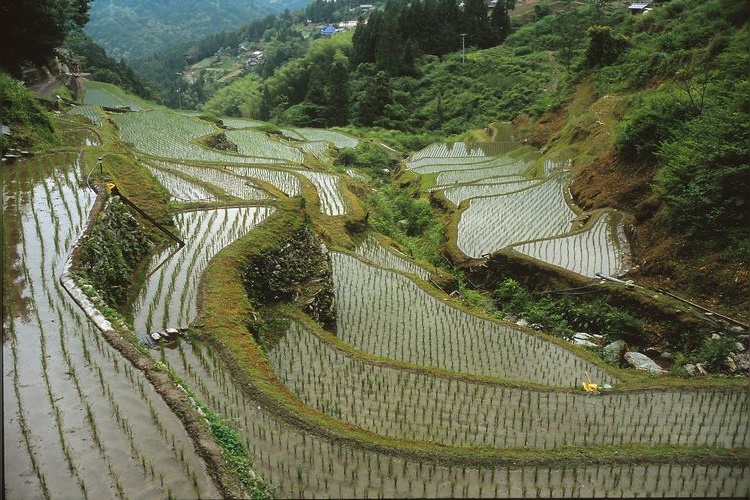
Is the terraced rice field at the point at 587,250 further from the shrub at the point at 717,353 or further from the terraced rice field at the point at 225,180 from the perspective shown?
the terraced rice field at the point at 225,180

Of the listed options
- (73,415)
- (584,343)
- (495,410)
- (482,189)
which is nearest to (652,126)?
(482,189)

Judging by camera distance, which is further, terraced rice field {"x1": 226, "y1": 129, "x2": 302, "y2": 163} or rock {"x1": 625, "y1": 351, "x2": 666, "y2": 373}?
terraced rice field {"x1": 226, "y1": 129, "x2": 302, "y2": 163}

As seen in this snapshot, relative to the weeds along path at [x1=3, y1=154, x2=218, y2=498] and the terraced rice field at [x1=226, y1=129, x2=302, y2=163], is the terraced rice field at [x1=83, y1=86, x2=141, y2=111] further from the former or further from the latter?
the weeds along path at [x1=3, y1=154, x2=218, y2=498]

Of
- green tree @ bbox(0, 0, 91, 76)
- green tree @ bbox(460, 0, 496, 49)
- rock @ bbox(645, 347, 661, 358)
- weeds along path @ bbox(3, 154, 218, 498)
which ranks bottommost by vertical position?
rock @ bbox(645, 347, 661, 358)

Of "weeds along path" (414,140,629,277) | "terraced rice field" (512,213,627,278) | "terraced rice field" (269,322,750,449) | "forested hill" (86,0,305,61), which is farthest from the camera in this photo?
"forested hill" (86,0,305,61)

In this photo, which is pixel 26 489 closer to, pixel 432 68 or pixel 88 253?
pixel 88 253

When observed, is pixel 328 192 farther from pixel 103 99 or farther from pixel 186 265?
pixel 103 99

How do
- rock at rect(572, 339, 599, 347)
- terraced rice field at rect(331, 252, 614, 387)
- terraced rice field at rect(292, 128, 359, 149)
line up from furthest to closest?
terraced rice field at rect(292, 128, 359, 149)
rock at rect(572, 339, 599, 347)
terraced rice field at rect(331, 252, 614, 387)

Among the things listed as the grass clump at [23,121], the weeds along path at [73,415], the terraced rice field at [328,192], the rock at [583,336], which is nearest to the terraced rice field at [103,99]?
the grass clump at [23,121]

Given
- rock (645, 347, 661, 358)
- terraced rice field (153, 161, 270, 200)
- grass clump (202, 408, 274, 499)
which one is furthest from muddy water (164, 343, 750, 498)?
terraced rice field (153, 161, 270, 200)
